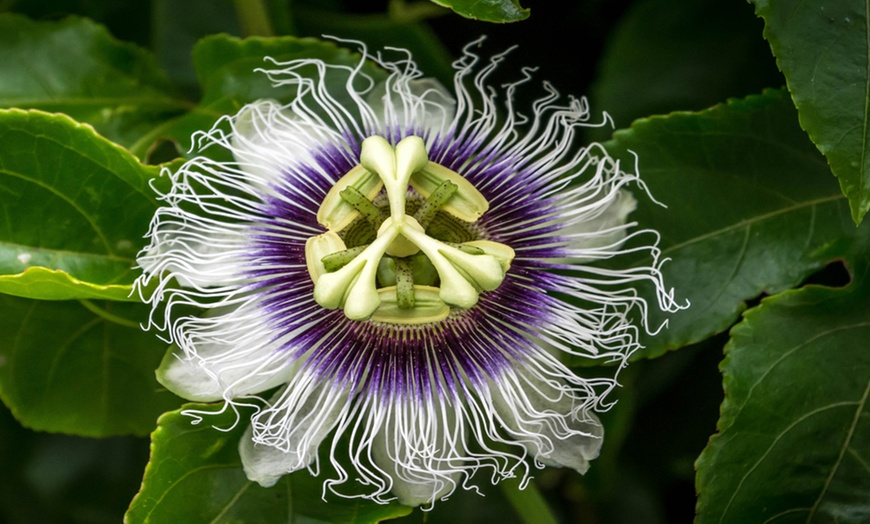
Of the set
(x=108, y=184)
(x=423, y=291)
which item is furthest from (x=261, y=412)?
(x=108, y=184)

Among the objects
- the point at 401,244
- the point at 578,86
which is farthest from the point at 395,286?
the point at 578,86

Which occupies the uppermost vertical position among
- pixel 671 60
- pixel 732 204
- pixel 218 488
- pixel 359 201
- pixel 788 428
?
pixel 671 60

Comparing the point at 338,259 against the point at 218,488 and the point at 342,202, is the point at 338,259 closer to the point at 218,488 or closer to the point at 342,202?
the point at 342,202

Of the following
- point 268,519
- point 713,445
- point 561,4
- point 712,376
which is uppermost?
point 561,4

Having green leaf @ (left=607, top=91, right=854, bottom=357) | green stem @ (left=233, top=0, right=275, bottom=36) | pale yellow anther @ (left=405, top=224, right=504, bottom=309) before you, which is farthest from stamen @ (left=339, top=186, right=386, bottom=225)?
green stem @ (left=233, top=0, right=275, bottom=36)

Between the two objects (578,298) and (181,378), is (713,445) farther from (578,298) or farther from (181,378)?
(181,378)

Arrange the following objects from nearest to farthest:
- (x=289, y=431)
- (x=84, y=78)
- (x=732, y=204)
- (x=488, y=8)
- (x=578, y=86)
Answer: (x=488, y=8)
(x=289, y=431)
(x=732, y=204)
(x=84, y=78)
(x=578, y=86)
